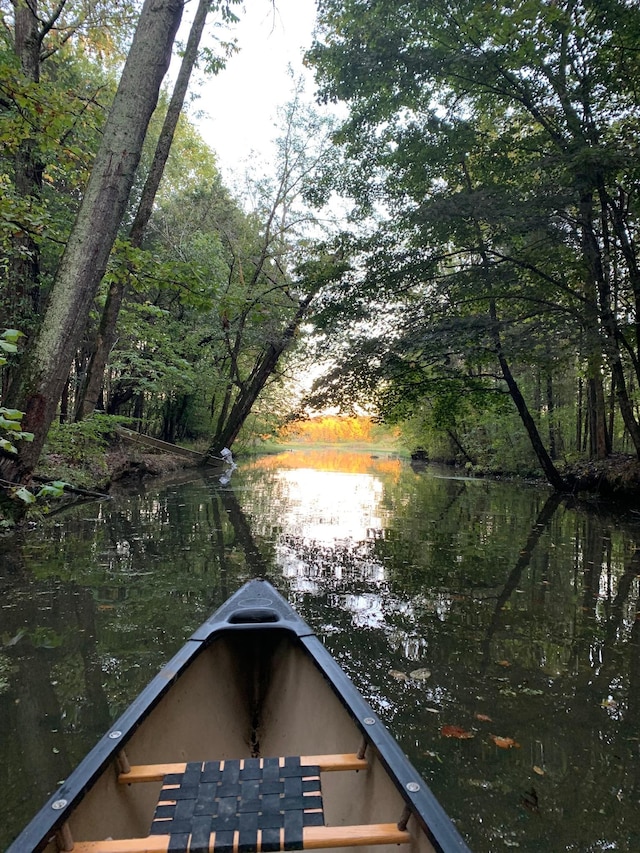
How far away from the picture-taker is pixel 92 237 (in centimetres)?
391

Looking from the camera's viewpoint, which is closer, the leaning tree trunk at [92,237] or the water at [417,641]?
the water at [417,641]

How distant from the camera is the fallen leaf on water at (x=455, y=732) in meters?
2.39

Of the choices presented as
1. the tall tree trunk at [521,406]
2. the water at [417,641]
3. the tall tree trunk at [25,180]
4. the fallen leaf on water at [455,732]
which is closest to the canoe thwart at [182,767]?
the water at [417,641]

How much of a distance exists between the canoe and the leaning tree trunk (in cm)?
237

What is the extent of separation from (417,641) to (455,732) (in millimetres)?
1123

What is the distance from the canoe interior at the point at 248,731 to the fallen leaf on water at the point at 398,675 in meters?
0.90

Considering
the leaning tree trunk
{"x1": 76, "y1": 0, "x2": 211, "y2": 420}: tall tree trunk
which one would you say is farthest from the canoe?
{"x1": 76, "y1": 0, "x2": 211, "y2": 420}: tall tree trunk

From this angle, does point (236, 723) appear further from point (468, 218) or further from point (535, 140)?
point (535, 140)

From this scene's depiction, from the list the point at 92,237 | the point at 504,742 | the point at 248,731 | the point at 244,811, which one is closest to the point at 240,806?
the point at 244,811

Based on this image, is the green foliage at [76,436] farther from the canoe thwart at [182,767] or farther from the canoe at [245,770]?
the canoe thwart at [182,767]

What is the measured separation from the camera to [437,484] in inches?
677

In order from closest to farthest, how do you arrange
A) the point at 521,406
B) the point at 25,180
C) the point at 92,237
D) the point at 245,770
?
the point at 245,770
the point at 92,237
the point at 25,180
the point at 521,406

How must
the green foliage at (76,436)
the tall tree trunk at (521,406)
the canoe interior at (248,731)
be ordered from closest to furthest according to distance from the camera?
the canoe interior at (248,731) < the green foliage at (76,436) < the tall tree trunk at (521,406)

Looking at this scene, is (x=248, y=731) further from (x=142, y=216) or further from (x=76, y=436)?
(x=142, y=216)
